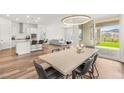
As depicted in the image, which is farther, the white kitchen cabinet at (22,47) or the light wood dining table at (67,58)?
the white kitchen cabinet at (22,47)

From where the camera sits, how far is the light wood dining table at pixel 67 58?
1.65 m

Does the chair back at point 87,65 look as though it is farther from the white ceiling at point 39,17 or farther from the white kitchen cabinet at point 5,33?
the white kitchen cabinet at point 5,33

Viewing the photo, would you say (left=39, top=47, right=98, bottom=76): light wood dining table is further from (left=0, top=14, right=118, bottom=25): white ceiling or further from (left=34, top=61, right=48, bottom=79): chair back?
(left=0, top=14, right=118, bottom=25): white ceiling

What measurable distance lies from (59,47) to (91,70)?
69 cm

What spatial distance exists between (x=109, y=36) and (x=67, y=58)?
79 centimetres

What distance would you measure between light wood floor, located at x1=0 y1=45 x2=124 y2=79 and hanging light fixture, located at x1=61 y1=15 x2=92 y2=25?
1.87ft

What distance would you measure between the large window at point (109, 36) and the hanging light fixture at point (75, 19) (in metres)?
0.33

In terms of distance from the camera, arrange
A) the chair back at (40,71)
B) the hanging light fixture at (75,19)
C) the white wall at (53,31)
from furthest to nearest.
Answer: the white wall at (53,31)
the hanging light fixture at (75,19)
the chair back at (40,71)

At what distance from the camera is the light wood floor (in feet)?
5.43

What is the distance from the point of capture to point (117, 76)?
170 centimetres

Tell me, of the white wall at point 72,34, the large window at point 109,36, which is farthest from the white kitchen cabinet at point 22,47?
the large window at point 109,36

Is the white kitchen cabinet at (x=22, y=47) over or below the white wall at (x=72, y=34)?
below
